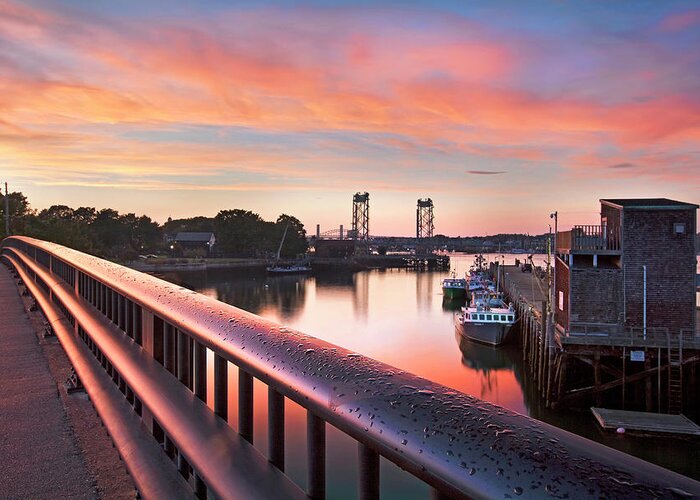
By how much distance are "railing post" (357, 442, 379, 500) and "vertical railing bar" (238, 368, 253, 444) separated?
627 mm

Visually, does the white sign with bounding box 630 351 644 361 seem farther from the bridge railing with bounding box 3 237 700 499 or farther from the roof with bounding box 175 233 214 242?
the roof with bounding box 175 233 214 242

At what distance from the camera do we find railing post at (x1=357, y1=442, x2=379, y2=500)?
1101 mm

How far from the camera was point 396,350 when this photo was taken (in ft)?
122

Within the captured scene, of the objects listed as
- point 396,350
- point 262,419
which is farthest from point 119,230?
point 262,419

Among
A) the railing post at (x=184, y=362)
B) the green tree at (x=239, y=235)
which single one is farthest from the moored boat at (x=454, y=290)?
the green tree at (x=239, y=235)

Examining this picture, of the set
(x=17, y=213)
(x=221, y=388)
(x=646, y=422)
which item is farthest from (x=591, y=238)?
(x=17, y=213)

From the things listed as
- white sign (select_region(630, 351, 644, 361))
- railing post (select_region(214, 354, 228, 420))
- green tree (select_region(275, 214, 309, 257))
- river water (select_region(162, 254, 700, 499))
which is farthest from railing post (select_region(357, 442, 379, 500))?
green tree (select_region(275, 214, 309, 257))

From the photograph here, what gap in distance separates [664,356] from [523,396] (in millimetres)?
7126

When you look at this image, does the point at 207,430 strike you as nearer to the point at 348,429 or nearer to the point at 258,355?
the point at 258,355

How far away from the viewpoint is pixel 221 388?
74.0 inches

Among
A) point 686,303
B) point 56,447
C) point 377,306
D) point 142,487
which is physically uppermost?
point 142,487

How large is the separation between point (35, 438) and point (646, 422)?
2012 centimetres

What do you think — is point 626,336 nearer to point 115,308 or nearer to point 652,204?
point 652,204

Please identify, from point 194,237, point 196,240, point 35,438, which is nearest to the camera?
point 35,438
